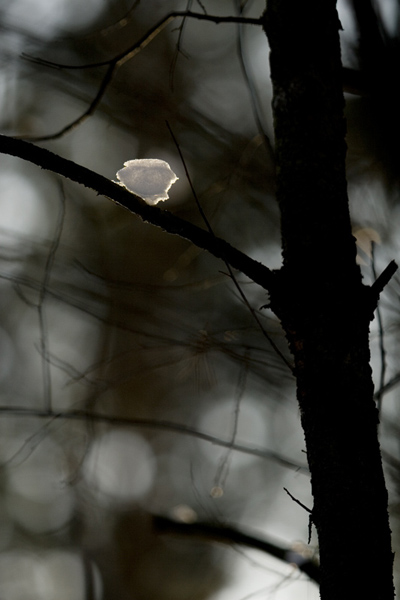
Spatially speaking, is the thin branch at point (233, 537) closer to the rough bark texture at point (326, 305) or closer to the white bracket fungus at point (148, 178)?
the rough bark texture at point (326, 305)

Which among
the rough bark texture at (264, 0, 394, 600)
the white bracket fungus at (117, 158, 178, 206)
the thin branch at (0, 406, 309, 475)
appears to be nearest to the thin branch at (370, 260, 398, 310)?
the rough bark texture at (264, 0, 394, 600)

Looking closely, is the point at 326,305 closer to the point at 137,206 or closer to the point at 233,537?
the point at 137,206

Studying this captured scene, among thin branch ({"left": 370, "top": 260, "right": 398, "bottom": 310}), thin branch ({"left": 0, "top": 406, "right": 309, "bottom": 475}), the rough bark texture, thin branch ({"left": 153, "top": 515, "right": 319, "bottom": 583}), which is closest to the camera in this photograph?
the rough bark texture

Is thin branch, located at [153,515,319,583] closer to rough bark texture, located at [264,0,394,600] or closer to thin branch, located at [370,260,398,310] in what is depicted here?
rough bark texture, located at [264,0,394,600]

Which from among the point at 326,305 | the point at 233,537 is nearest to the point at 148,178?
the point at 326,305

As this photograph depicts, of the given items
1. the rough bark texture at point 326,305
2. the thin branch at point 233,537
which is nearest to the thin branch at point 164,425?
the thin branch at point 233,537

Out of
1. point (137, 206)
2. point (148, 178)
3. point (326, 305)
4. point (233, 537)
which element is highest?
point (148, 178)
